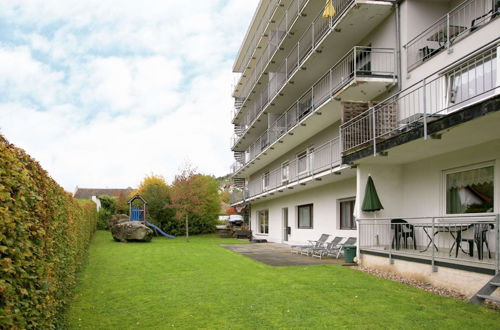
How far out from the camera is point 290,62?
2555 centimetres

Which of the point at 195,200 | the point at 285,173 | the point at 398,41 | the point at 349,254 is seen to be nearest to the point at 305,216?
the point at 285,173

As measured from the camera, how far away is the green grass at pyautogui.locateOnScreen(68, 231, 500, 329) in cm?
684

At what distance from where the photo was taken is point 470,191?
36.7 ft

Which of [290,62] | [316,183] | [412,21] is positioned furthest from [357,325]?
[290,62]

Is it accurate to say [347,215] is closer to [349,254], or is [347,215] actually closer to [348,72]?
[349,254]

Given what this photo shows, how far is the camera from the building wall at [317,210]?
18.0m

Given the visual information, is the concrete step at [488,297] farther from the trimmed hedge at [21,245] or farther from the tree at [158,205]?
the tree at [158,205]

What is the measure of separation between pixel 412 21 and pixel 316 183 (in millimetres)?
8596

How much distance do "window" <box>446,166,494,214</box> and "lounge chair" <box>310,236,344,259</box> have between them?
5.19 m

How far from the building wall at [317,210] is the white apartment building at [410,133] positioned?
0.29 feet

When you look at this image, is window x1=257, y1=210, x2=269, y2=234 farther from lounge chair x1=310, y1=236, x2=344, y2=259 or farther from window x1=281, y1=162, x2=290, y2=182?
lounge chair x1=310, y1=236, x2=344, y2=259

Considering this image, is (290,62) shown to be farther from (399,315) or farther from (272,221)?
(399,315)

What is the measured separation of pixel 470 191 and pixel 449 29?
5134mm

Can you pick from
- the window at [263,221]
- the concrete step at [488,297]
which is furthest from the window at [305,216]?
the concrete step at [488,297]
